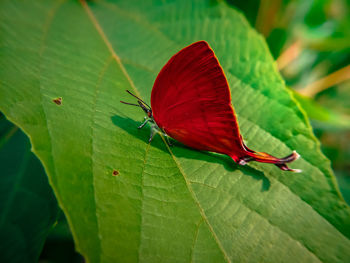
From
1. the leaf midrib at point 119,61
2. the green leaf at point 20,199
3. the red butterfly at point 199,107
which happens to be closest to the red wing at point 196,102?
the red butterfly at point 199,107

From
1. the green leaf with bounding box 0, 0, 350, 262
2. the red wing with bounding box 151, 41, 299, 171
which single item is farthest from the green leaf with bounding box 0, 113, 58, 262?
the red wing with bounding box 151, 41, 299, 171

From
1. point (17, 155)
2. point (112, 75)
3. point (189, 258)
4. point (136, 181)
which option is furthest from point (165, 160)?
point (17, 155)

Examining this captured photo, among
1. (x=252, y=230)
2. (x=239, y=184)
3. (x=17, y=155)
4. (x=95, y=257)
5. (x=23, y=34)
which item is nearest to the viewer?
(x=95, y=257)

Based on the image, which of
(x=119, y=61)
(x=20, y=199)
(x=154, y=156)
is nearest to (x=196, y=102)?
(x=154, y=156)

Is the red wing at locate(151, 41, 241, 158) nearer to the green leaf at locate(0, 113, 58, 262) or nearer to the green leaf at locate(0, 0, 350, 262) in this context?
the green leaf at locate(0, 0, 350, 262)

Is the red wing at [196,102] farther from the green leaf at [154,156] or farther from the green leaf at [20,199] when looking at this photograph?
the green leaf at [20,199]

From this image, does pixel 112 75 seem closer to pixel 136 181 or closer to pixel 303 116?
pixel 136 181
